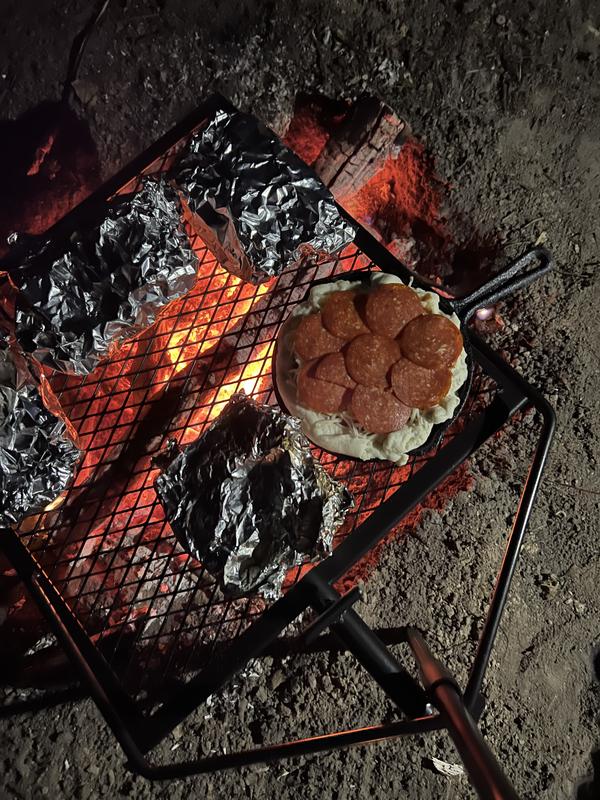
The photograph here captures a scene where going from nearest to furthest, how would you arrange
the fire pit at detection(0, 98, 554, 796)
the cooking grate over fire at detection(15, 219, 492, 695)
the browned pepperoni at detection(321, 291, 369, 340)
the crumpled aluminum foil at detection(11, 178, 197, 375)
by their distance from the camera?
the fire pit at detection(0, 98, 554, 796) → the crumpled aluminum foil at detection(11, 178, 197, 375) → the browned pepperoni at detection(321, 291, 369, 340) → the cooking grate over fire at detection(15, 219, 492, 695)

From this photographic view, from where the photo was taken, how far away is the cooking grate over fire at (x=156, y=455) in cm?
239

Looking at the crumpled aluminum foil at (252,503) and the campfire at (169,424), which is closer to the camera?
the crumpled aluminum foil at (252,503)

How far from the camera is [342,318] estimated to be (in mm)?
2141

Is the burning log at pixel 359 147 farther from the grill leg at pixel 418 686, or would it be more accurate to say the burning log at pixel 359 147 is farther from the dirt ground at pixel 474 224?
the grill leg at pixel 418 686

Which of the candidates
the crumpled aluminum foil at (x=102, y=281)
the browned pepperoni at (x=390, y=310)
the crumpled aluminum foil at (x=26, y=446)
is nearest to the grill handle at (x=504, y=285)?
the browned pepperoni at (x=390, y=310)

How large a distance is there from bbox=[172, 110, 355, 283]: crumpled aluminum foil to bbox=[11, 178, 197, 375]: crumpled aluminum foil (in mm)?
139

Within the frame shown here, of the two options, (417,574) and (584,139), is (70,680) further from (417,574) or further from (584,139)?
(584,139)

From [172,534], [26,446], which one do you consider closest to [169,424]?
[172,534]

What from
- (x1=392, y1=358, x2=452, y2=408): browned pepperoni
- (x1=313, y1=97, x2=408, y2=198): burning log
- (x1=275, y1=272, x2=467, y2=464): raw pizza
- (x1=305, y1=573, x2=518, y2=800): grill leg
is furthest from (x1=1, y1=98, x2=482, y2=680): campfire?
(x1=305, y1=573, x2=518, y2=800): grill leg

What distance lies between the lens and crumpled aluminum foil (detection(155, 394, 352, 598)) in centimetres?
196

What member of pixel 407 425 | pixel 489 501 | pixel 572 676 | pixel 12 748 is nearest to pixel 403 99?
pixel 407 425

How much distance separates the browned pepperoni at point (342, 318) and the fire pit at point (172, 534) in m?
0.27

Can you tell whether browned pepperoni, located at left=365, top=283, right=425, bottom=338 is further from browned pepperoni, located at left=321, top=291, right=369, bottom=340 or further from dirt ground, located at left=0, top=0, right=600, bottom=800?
dirt ground, located at left=0, top=0, right=600, bottom=800

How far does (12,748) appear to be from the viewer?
2.33m
